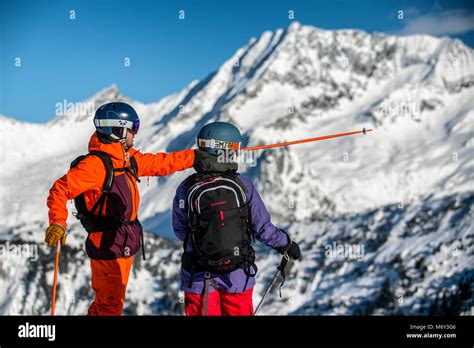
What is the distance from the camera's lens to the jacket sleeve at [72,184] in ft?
22.5

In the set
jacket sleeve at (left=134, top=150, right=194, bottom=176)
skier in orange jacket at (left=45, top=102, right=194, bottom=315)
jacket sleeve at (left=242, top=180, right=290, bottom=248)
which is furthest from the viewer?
jacket sleeve at (left=134, top=150, right=194, bottom=176)

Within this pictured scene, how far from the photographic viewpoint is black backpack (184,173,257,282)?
6.80 meters

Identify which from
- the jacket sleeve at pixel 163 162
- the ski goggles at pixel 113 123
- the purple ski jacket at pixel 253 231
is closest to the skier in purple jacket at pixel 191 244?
the purple ski jacket at pixel 253 231

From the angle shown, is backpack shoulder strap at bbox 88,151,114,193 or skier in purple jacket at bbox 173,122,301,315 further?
backpack shoulder strap at bbox 88,151,114,193

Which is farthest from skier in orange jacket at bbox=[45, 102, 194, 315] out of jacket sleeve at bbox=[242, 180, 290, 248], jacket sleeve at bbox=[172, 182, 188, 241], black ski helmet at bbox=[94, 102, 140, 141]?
jacket sleeve at bbox=[242, 180, 290, 248]

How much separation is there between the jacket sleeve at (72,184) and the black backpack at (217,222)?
127 centimetres

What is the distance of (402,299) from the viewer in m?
42.8

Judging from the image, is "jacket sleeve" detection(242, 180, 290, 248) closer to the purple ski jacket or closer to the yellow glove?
the purple ski jacket

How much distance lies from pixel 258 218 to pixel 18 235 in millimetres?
34951

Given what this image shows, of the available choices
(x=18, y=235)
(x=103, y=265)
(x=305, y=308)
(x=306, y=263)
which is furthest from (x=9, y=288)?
(x=103, y=265)

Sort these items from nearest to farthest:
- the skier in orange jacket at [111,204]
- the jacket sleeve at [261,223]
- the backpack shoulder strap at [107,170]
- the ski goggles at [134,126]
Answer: the jacket sleeve at [261,223] < the backpack shoulder strap at [107,170] < the skier in orange jacket at [111,204] < the ski goggles at [134,126]

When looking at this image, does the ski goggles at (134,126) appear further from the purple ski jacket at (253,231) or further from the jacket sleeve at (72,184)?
the purple ski jacket at (253,231)

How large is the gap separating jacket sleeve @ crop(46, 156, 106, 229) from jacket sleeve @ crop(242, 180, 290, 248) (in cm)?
194
